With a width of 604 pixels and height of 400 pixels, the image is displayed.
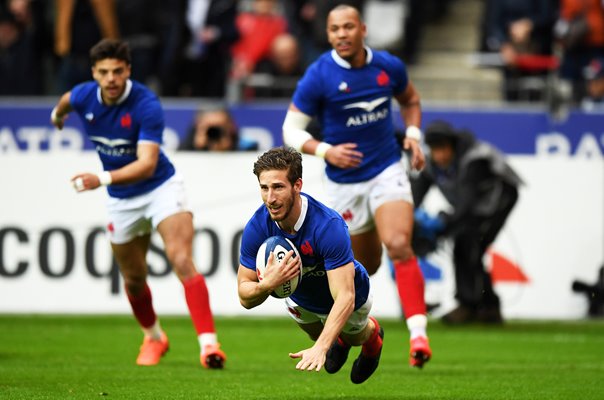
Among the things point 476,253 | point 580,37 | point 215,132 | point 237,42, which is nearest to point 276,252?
point 476,253

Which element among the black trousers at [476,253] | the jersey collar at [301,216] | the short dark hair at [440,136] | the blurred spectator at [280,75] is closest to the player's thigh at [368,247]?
the jersey collar at [301,216]

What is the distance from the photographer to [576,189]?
599 inches

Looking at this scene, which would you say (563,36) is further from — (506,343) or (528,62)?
(506,343)

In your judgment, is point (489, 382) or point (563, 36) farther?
point (563, 36)

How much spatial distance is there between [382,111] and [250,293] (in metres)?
3.36

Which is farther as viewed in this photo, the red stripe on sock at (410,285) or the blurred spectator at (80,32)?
the blurred spectator at (80,32)

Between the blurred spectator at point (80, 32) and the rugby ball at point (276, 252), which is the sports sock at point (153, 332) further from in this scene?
the blurred spectator at point (80, 32)

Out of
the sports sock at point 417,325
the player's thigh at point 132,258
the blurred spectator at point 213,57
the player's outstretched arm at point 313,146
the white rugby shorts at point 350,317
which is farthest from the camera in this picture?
the blurred spectator at point 213,57

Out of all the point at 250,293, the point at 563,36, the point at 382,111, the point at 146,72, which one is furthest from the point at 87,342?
the point at 563,36

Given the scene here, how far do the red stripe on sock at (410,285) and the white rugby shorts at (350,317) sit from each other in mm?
1703

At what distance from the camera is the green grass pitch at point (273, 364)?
9070 millimetres

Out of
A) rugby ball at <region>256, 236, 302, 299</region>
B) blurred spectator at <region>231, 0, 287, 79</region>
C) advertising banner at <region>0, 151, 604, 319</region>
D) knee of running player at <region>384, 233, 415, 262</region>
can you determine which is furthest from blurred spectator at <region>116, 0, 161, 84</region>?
rugby ball at <region>256, 236, 302, 299</region>

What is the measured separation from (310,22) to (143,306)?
8347 mm

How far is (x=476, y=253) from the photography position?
48.2ft
